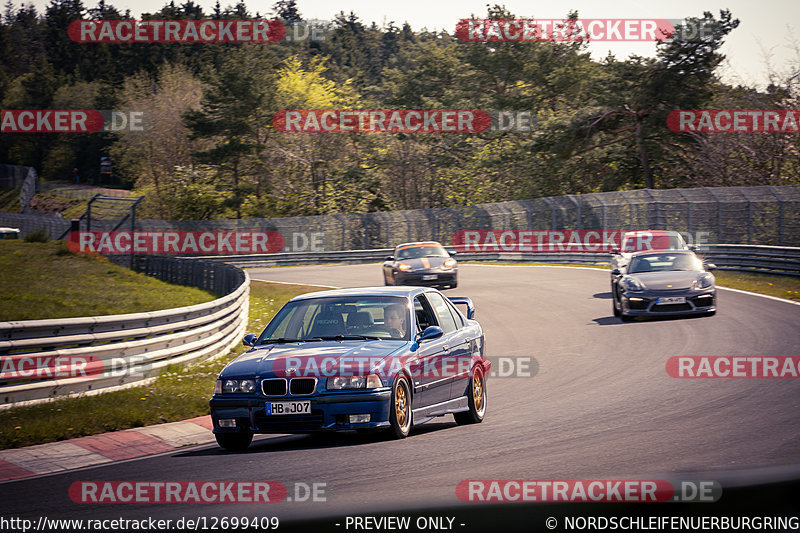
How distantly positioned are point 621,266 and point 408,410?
1386 cm

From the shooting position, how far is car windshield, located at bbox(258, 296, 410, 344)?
9359 mm

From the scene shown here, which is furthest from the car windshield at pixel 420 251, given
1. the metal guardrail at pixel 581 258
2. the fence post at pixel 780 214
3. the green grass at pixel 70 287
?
the fence post at pixel 780 214

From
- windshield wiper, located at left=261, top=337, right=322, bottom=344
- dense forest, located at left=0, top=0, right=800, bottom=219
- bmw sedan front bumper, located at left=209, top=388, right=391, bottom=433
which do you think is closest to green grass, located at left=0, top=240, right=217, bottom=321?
windshield wiper, located at left=261, top=337, right=322, bottom=344

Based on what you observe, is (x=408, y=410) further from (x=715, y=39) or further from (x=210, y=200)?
(x=210, y=200)

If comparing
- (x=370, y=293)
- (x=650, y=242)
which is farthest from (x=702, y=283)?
(x=370, y=293)

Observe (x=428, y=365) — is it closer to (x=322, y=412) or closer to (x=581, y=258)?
(x=322, y=412)

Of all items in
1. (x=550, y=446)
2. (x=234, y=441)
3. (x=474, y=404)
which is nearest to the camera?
(x=550, y=446)

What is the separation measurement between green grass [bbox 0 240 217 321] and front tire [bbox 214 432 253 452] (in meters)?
12.0

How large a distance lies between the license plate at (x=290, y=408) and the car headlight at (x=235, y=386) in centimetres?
→ 24

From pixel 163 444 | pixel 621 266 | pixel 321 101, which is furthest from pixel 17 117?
pixel 163 444

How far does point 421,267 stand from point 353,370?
22123mm

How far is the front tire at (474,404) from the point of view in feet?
33.4

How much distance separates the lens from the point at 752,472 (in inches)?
83.9

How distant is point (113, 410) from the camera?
426 inches
